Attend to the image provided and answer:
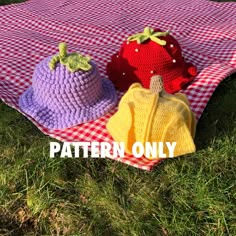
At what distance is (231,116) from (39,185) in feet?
3.43

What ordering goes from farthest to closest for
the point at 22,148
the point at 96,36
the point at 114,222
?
the point at 96,36 < the point at 22,148 < the point at 114,222

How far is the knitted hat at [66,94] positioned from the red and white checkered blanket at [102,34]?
0.05m

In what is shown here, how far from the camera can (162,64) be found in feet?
8.46

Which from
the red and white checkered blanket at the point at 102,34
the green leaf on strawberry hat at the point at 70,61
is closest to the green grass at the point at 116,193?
the red and white checkered blanket at the point at 102,34

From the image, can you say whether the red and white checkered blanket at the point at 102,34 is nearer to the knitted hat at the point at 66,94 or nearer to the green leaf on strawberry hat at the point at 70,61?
the knitted hat at the point at 66,94

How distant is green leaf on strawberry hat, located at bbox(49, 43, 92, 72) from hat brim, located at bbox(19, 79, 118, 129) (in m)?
0.22

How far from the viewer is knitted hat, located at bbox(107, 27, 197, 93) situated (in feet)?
8.41

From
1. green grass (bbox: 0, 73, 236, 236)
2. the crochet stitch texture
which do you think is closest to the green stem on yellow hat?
the crochet stitch texture

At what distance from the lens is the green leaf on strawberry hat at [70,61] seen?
236 centimetres

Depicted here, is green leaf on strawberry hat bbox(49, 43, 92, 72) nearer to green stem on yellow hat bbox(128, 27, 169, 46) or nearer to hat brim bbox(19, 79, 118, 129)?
hat brim bbox(19, 79, 118, 129)

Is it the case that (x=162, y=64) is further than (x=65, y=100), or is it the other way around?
(x=162, y=64)

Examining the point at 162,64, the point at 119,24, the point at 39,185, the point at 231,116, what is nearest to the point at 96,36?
the point at 119,24

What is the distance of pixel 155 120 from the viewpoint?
2.13 metres

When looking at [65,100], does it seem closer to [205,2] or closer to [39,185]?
[39,185]
